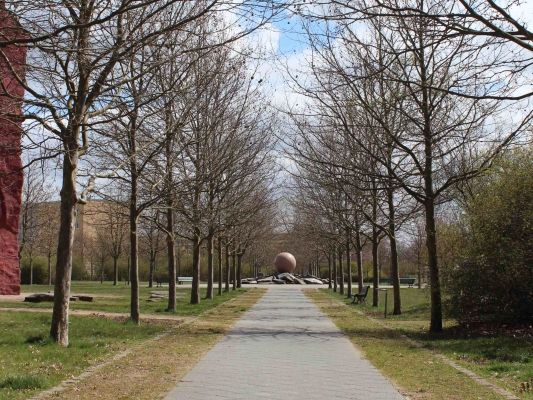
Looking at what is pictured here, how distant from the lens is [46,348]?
1032 centimetres

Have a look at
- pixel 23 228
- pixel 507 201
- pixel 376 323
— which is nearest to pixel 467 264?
pixel 507 201

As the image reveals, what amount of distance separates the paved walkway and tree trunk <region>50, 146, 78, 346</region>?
260cm

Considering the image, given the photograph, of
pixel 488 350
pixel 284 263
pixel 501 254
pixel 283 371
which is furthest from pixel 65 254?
pixel 284 263

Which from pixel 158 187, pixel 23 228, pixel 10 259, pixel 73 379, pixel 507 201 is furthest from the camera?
pixel 23 228

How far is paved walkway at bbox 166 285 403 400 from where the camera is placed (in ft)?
24.6

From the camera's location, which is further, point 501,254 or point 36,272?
point 36,272

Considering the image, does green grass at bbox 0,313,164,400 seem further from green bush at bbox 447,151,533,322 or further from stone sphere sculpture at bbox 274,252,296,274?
stone sphere sculpture at bbox 274,252,296,274

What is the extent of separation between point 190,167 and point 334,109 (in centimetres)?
697

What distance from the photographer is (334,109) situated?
15258 millimetres

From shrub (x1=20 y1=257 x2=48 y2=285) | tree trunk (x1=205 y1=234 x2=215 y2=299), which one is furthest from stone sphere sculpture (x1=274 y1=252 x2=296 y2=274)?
tree trunk (x1=205 y1=234 x2=215 y2=299)

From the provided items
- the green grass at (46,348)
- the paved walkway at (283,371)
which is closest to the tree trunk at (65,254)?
the green grass at (46,348)

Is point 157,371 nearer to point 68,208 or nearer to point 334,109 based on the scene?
point 68,208

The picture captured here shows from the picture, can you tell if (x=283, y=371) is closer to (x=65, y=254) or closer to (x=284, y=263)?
(x=65, y=254)

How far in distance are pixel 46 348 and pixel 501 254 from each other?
9101mm
